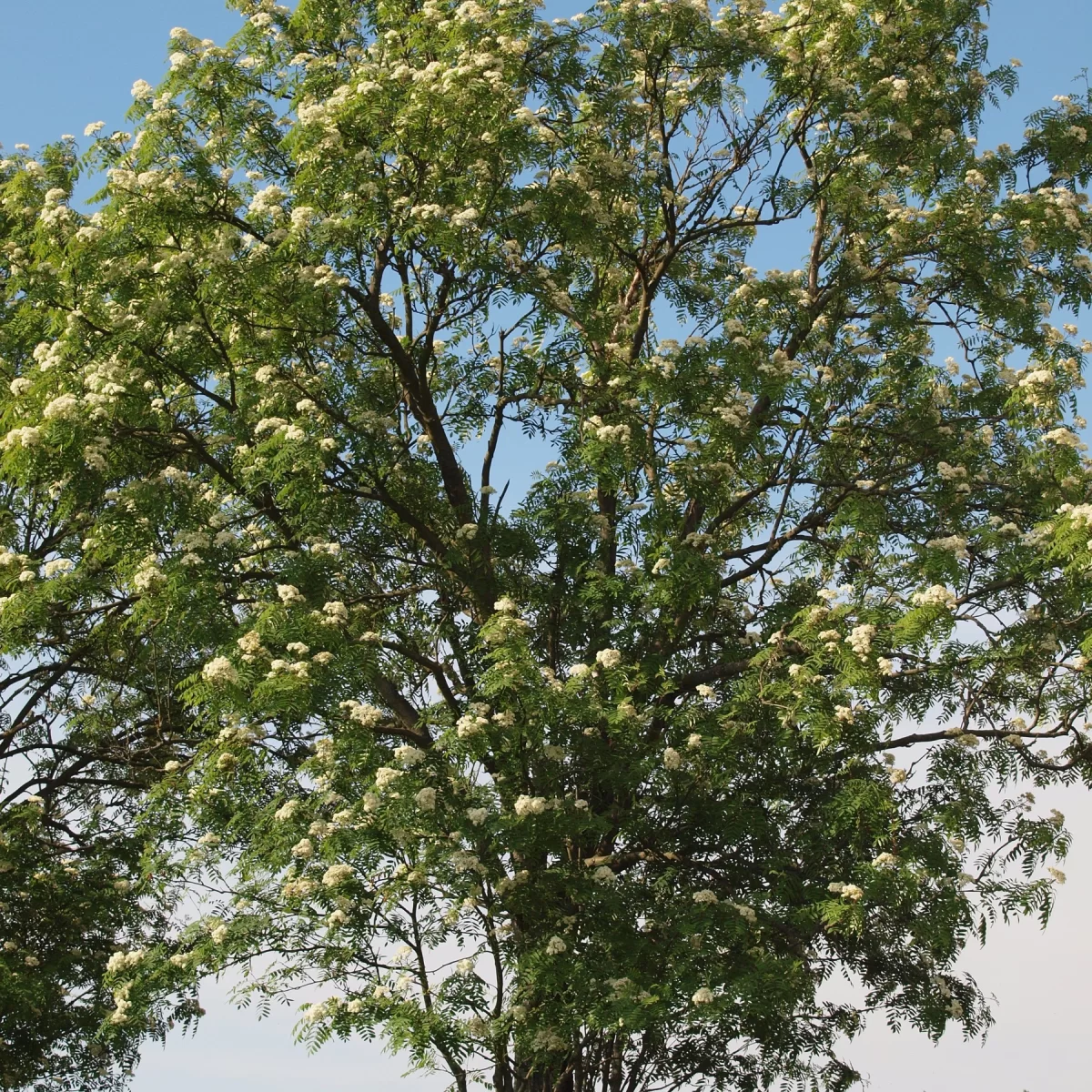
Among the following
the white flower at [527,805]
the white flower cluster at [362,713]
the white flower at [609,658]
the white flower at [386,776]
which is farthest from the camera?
the white flower at [609,658]

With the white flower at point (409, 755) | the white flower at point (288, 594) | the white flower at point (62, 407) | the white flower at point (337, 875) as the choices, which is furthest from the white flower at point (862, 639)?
the white flower at point (62, 407)

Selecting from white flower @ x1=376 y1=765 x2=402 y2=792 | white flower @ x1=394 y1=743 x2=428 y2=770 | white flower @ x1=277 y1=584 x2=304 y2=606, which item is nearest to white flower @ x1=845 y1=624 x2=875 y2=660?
white flower @ x1=394 y1=743 x2=428 y2=770

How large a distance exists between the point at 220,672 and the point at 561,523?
346cm

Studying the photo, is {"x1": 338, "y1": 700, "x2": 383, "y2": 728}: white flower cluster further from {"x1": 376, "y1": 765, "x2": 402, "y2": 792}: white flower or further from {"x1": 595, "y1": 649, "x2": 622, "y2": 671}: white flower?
{"x1": 595, "y1": 649, "x2": 622, "y2": 671}: white flower

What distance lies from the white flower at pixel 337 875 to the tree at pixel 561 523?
0.15 metres

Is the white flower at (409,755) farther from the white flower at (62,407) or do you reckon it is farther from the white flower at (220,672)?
the white flower at (62,407)

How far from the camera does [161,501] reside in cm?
953

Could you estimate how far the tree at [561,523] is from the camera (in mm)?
8820

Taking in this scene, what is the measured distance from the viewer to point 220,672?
8.36 meters

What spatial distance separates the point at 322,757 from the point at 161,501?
7.19ft

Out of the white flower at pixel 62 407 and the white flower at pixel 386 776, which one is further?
the white flower at pixel 62 407

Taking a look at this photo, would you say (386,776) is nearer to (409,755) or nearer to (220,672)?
(409,755)

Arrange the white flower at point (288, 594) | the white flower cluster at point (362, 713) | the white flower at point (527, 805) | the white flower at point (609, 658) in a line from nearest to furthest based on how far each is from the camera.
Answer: the white flower at point (527, 805)
the white flower cluster at point (362, 713)
the white flower at point (288, 594)
the white flower at point (609, 658)

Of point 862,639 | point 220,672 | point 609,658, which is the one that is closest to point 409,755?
point 220,672
